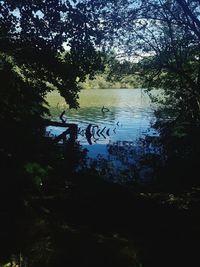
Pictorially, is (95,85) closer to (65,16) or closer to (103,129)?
(103,129)

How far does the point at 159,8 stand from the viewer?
2014 centimetres

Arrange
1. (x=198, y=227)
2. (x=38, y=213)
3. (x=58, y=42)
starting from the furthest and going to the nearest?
(x=58, y=42) < (x=198, y=227) < (x=38, y=213)

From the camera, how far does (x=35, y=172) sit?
5250 mm

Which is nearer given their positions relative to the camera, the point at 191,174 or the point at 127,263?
the point at 127,263

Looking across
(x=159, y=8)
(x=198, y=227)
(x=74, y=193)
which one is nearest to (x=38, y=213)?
(x=74, y=193)

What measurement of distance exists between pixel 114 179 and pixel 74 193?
28.7 feet

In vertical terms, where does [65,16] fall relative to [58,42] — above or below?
above

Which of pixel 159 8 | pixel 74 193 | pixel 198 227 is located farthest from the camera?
pixel 159 8

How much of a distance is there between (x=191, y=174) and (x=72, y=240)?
10598mm

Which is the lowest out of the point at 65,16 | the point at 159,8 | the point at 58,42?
the point at 58,42

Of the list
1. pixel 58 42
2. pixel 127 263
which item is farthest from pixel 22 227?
pixel 58 42

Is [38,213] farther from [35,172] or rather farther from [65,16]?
[65,16]

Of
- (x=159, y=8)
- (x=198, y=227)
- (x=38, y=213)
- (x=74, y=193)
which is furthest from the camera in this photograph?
(x=159, y=8)

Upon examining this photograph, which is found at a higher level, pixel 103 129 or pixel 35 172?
pixel 35 172
